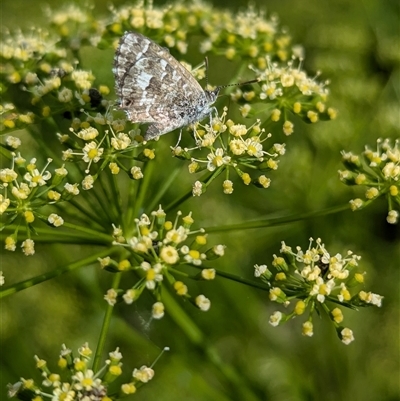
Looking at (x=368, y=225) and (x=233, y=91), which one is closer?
(x=233, y=91)

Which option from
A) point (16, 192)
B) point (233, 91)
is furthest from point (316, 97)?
point (16, 192)

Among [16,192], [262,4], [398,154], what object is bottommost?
[262,4]

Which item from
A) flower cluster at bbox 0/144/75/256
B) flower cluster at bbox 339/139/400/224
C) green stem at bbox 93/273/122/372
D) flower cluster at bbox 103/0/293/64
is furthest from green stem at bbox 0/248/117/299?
flower cluster at bbox 103/0/293/64

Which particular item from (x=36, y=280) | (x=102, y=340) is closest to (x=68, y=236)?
(x=36, y=280)

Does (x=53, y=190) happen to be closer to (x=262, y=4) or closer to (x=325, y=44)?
(x=325, y=44)

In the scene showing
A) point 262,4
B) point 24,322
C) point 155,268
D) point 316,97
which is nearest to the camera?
point 155,268

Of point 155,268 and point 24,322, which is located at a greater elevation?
point 155,268

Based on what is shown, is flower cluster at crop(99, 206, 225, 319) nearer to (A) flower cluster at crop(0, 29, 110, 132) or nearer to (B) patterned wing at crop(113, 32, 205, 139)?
(B) patterned wing at crop(113, 32, 205, 139)
